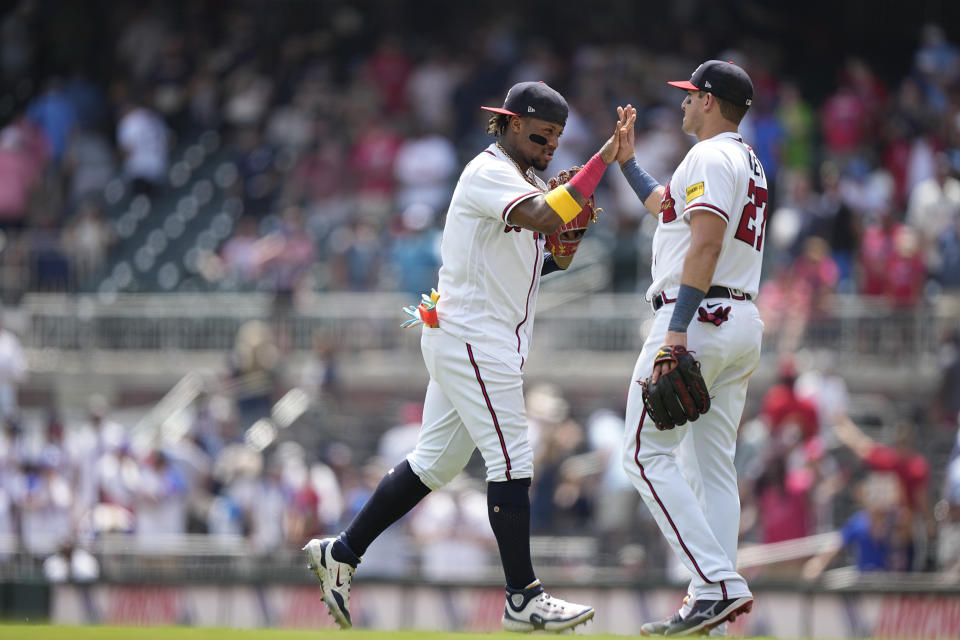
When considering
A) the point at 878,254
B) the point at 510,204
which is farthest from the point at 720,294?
the point at 878,254

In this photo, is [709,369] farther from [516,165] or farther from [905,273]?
[905,273]

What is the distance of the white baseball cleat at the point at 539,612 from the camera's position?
634 cm

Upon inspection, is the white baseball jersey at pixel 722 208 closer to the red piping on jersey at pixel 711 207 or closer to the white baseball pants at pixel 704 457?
the red piping on jersey at pixel 711 207

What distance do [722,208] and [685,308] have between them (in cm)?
44

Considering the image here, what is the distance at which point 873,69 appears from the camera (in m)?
18.3

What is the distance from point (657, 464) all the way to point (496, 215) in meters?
1.24

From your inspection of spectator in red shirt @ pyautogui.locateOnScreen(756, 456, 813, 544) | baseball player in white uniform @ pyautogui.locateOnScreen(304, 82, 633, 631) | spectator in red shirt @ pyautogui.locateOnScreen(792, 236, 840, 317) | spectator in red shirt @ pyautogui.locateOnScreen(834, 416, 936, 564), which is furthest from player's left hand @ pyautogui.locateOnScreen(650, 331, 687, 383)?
spectator in red shirt @ pyautogui.locateOnScreen(792, 236, 840, 317)

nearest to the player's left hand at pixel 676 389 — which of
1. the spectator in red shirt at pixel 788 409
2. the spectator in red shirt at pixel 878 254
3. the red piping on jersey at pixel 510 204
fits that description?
the red piping on jersey at pixel 510 204

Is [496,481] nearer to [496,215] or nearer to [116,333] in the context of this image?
[496,215]

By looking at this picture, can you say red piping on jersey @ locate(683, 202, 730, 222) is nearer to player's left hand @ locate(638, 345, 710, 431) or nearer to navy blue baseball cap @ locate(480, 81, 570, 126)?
player's left hand @ locate(638, 345, 710, 431)

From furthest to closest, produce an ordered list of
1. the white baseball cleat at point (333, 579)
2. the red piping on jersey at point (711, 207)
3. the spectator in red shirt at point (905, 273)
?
1. the spectator in red shirt at point (905, 273)
2. the white baseball cleat at point (333, 579)
3. the red piping on jersey at point (711, 207)

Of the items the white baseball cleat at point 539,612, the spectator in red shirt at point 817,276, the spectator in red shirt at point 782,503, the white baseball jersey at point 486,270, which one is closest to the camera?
the white baseball cleat at point 539,612

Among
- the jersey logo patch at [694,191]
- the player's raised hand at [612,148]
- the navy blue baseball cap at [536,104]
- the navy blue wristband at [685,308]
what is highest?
the navy blue baseball cap at [536,104]

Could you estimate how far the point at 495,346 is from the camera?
6590mm
